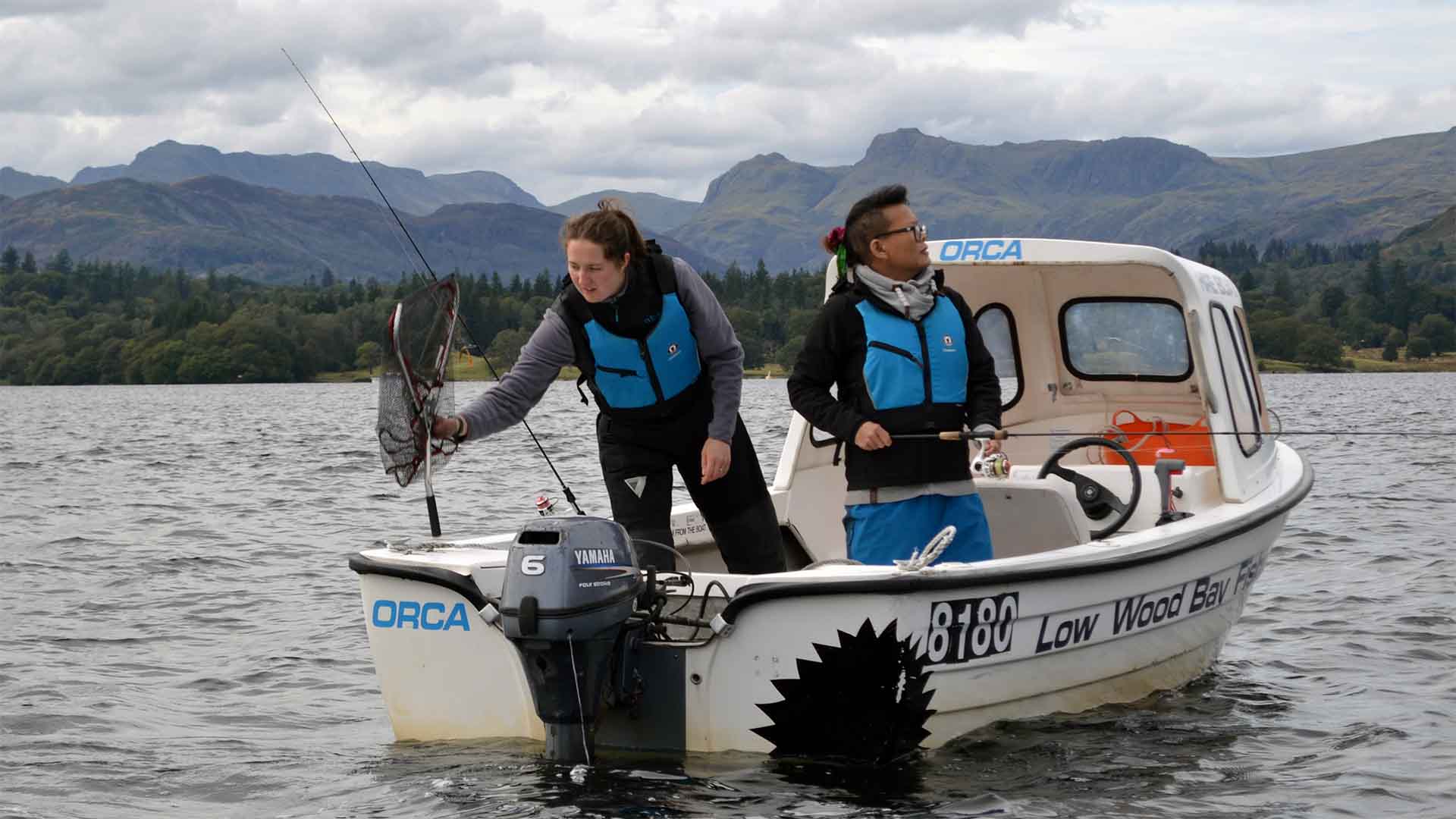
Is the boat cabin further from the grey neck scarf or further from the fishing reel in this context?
the grey neck scarf

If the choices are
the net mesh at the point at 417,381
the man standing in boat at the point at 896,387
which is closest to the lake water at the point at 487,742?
the man standing in boat at the point at 896,387

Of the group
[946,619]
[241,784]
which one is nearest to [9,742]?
[241,784]

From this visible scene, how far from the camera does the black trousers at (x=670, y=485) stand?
6.43m

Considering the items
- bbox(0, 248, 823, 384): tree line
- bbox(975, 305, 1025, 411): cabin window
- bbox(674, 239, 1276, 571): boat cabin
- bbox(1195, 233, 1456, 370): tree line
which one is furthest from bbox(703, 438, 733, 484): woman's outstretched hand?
bbox(1195, 233, 1456, 370): tree line

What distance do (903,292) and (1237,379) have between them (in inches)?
129

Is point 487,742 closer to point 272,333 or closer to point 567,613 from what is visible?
point 567,613

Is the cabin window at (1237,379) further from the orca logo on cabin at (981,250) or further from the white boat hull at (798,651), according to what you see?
the white boat hull at (798,651)

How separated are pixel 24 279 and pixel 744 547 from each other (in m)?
207

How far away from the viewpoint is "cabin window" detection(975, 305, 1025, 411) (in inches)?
393

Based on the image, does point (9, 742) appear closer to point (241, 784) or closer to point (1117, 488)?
point (241, 784)

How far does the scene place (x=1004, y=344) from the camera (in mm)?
10094

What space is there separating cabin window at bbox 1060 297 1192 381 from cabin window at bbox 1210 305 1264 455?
0.45 m

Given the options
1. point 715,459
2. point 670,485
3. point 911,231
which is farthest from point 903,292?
point 670,485

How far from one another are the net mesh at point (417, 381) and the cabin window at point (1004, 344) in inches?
193
